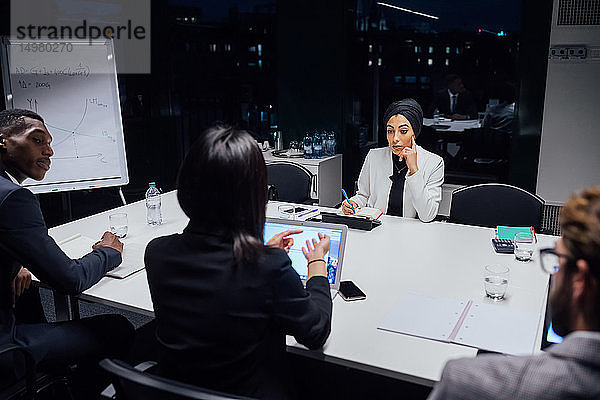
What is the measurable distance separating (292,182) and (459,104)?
224cm

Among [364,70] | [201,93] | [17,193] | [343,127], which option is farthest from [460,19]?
[17,193]

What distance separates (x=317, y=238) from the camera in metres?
1.79

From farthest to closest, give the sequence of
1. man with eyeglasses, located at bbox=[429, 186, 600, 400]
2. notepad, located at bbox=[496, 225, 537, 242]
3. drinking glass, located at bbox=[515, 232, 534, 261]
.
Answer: notepad, located at bbox=[496, 225, 537, 242] → drinking glass, located at bbox=[515, 232, 534, 261] → man with eyeglasses, located at bbox=[429, 186, 600, 400]

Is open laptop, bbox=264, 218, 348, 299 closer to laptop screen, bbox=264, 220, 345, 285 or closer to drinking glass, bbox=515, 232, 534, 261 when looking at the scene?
laptop screen, bbox=264, 220, 345, 285

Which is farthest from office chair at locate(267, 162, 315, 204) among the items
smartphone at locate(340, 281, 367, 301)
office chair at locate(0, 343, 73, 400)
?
office chair at locate(0, 343, 73, 400)

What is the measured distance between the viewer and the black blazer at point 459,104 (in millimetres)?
4898

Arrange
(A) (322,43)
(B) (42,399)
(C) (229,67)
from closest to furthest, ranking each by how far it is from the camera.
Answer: (B) (42,399) < (A) (322,43) < (C) (229,67)

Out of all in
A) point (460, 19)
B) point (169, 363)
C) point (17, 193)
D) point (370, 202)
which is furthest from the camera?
point (460, 19)

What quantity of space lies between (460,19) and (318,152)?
5.82ft

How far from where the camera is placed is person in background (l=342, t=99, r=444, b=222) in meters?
2.84

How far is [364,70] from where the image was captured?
5.40 meters

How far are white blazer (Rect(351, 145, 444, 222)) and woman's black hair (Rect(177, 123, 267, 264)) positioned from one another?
1.63 meters

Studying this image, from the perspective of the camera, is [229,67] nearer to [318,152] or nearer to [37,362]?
[318,152]

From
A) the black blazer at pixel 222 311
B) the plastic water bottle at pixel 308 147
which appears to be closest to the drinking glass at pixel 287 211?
the black blazer at pixel 222 311
